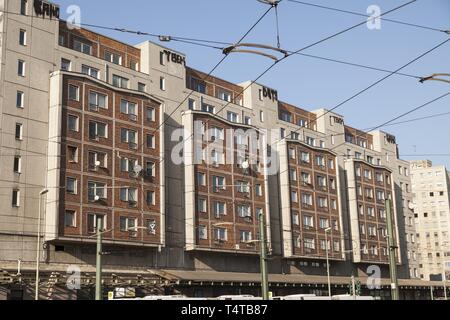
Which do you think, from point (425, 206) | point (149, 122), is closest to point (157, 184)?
point (149, 122)

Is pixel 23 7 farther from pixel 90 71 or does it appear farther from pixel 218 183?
pixel 218 183

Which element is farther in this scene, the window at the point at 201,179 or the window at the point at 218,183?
the window at the point at 218,183

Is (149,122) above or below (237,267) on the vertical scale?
above

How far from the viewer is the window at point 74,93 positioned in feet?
163

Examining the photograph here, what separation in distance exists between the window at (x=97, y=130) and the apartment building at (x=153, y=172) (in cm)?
9

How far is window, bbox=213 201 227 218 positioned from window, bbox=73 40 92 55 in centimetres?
1809

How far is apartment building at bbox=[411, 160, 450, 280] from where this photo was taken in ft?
437

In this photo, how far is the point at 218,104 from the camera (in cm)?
6519

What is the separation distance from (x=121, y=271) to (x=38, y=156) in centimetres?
1119

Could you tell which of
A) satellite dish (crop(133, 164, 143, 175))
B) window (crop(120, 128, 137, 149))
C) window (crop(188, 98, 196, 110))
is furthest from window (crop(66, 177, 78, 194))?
window (crop(188, 98, 196, 110))

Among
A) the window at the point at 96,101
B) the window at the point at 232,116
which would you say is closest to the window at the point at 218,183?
the window at the point at 232,116

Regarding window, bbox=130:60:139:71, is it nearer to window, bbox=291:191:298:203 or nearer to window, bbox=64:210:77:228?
window, bbox=64:210:77:228

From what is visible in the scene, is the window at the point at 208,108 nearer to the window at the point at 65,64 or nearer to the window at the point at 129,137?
the window at the point at 129,137
